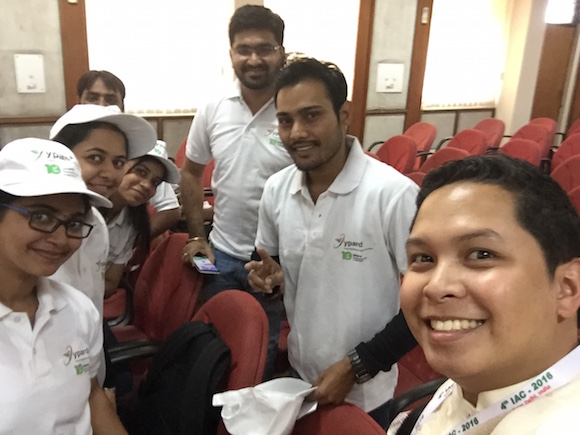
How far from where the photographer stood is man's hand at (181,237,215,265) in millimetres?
1854

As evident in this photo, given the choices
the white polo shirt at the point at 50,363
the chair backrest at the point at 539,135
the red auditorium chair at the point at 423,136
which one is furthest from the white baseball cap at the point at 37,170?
the chair backrest at the point at 539,135

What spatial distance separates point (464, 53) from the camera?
6547mm

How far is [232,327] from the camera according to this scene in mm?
1376

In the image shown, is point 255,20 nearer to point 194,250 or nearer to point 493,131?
point 194,250

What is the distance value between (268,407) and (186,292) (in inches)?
30.0

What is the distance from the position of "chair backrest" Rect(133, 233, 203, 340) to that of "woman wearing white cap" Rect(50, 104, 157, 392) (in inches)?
12.7

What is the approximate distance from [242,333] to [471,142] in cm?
407

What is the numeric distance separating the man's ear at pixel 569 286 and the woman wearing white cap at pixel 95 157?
1202 mm

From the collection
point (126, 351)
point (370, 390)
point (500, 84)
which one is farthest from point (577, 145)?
point (126, 351)

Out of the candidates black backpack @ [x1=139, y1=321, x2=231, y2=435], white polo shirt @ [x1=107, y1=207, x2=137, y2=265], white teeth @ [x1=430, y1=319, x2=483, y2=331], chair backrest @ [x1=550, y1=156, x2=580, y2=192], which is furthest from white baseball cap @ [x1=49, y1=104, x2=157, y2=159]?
chair backrest @ [x1=550, y1=156, x2=580, y2=192]

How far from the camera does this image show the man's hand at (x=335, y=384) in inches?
46.6

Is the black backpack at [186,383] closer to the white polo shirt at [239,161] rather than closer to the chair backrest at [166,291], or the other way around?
the chair backrest at [166,291]

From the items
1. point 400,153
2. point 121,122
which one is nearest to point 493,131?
point 400,153

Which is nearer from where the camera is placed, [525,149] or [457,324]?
[457,324]
